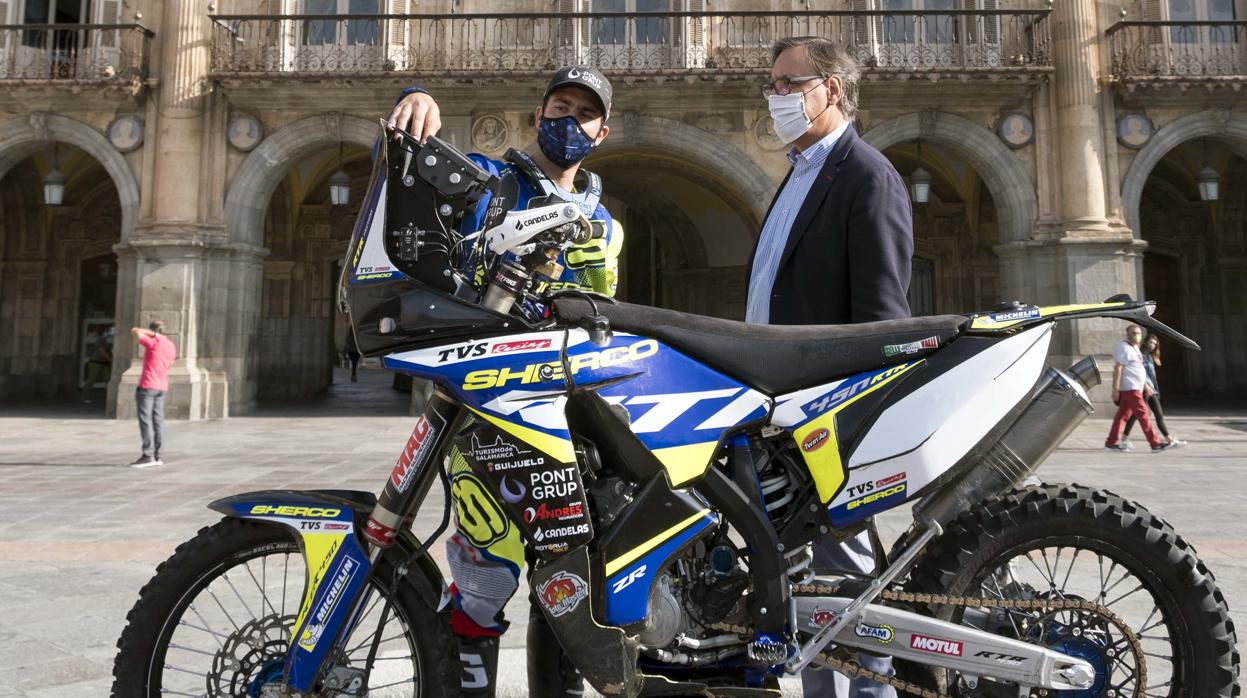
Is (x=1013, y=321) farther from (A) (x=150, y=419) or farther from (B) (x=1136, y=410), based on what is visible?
(B) (x=1136, y=410)

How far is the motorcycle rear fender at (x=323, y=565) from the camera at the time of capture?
1802 mm

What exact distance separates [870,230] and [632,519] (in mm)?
994

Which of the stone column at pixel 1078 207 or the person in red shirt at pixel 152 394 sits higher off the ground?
the stone column at pixel 1078 207

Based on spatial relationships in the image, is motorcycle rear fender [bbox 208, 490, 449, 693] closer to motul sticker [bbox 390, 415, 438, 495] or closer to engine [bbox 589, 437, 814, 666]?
motul sticker [bbox 390, 415, 438, 495]

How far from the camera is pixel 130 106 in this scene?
13.8 metres

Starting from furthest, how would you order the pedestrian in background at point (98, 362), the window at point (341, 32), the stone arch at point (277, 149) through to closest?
1. the pedestrian in background at point (98, 362)
2. the window at point (341, 32)
3. the stone arch at point (277, 149)

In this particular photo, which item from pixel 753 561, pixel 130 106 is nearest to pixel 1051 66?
pixel 753 561

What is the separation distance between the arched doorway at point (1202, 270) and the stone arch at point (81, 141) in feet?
66.3

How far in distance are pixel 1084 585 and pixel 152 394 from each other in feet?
28.8

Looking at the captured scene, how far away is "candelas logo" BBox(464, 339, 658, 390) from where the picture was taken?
1697mm

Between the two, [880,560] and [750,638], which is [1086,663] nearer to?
[880,560]

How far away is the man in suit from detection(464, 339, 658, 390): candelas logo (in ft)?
2.36

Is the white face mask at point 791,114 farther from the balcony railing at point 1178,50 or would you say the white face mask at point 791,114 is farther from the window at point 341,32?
the balcony railing at point 1178,50

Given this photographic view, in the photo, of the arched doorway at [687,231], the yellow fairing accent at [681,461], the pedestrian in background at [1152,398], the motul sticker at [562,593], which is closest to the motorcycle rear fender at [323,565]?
the motul sticker at [562,593]
